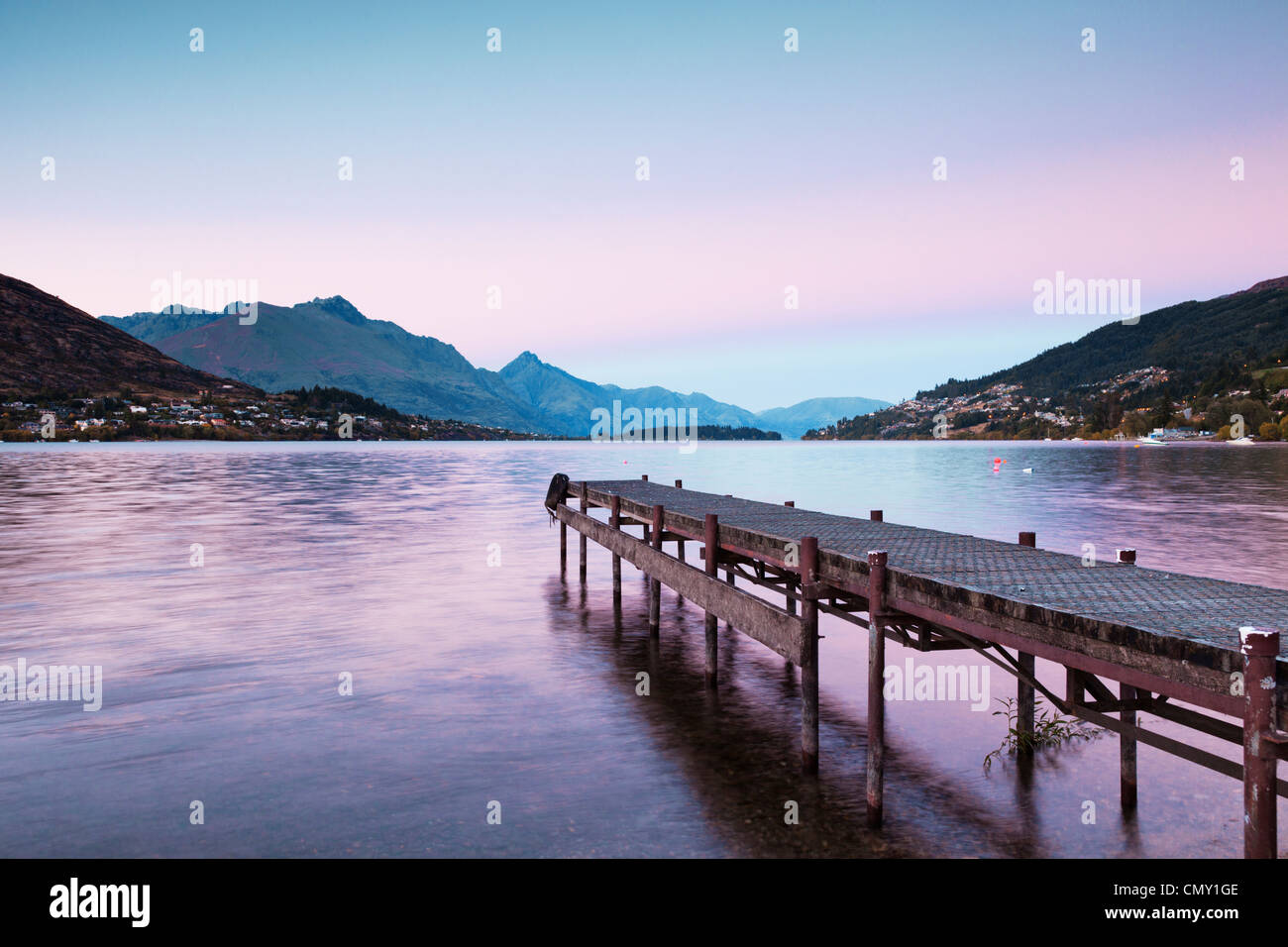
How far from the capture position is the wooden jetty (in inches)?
235

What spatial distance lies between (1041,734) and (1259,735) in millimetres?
6962

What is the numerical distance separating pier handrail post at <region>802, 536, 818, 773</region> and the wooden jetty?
19 millimetres

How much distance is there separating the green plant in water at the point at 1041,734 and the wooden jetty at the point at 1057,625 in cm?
20

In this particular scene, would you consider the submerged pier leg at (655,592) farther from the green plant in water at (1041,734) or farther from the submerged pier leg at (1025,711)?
the submerged pier leg at (1025,711)

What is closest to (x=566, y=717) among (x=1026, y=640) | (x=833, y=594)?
(x=833, y=594)

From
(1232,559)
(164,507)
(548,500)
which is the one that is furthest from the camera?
(164,507)

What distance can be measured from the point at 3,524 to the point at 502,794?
1783 inches

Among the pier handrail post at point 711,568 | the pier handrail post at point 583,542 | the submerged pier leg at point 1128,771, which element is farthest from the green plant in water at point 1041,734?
the pier handrail post at point 583,542

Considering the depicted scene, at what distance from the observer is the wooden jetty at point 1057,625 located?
5.96 m

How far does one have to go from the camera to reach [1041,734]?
12.2m

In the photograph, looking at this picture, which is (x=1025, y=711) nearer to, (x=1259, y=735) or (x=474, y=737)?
(x=1259, y=735)

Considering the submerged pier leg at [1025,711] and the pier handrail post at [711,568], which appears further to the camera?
the pier handrail post at [711,568]

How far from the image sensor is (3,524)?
44000mm
